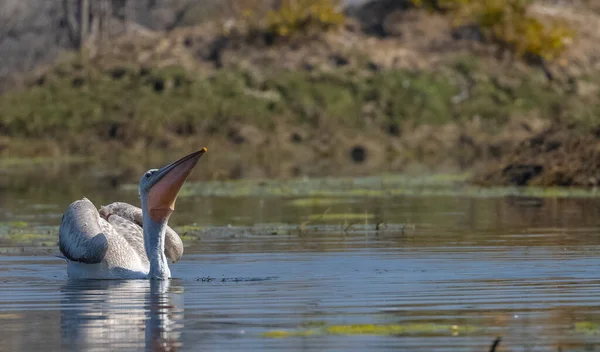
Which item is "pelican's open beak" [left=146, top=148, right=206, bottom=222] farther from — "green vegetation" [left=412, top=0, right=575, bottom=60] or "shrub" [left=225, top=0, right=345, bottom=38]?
"green vegetation" [left=412, top=0, right=575, bottom=60]

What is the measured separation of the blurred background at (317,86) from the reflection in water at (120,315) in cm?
3342

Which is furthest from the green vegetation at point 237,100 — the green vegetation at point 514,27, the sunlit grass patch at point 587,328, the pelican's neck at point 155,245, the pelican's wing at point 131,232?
the sunlit grass patch at point 587,328

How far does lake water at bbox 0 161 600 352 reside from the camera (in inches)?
399

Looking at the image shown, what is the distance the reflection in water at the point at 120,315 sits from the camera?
10133 mm

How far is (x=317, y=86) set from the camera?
195 ft

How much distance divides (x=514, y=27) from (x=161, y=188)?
49.4 metres

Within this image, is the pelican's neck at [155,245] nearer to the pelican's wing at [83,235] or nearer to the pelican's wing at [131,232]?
the pelican's wing at [83,235]

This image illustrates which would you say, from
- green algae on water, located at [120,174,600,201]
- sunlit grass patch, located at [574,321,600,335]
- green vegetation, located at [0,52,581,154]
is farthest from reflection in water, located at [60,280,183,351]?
green vegetation, located at [0,52,581,154]

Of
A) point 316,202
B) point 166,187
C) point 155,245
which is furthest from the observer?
point 316,202

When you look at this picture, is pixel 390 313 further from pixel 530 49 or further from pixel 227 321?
pixel 530 49

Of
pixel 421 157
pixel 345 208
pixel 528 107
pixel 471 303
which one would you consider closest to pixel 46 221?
pixel 345 208

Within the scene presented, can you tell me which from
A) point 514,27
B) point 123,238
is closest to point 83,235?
point 123,238

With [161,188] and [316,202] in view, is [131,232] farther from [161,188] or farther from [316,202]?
[316,202]

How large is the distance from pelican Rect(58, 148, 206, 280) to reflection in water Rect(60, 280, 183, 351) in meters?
0.18
